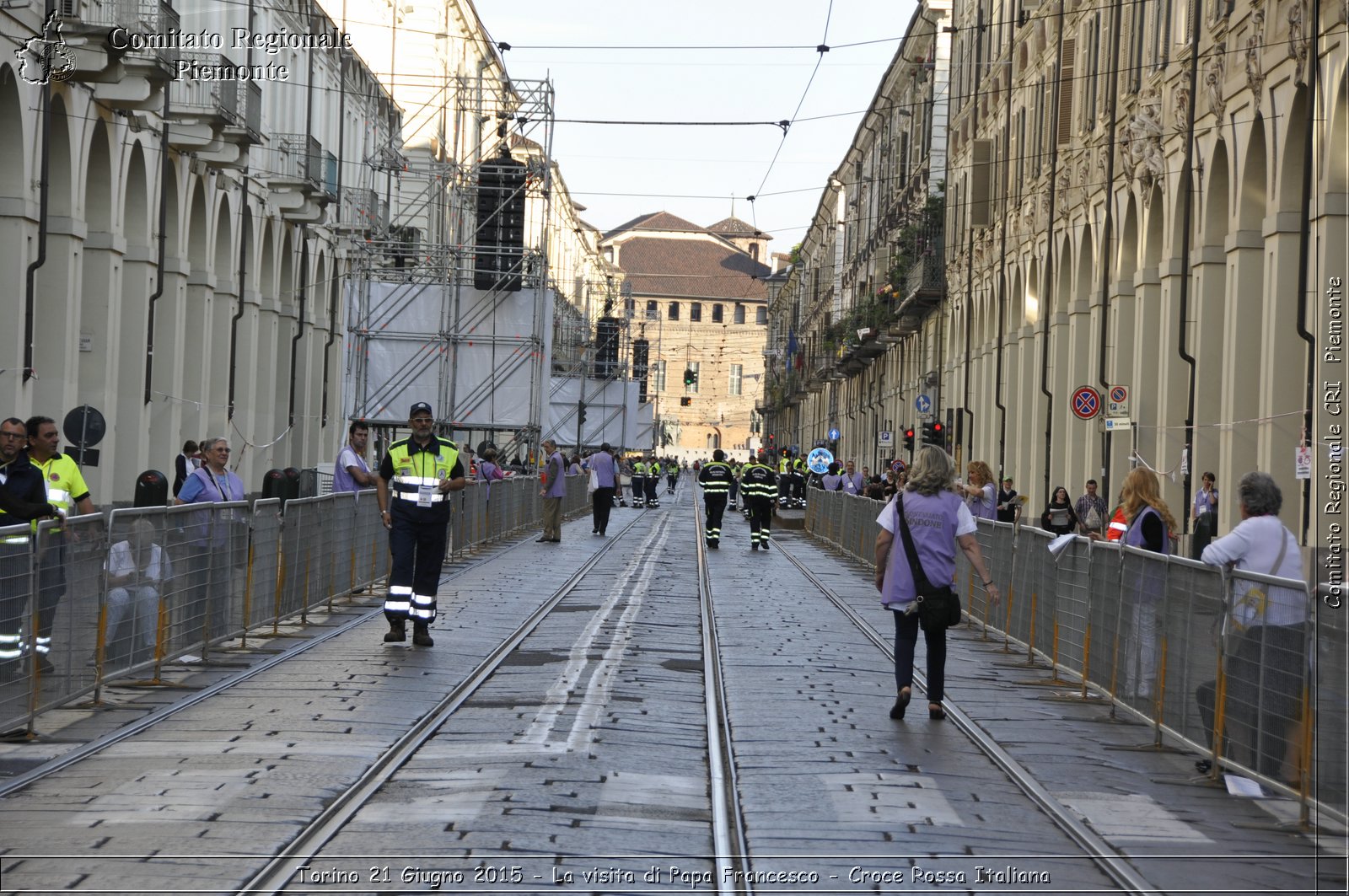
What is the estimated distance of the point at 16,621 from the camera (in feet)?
30.4

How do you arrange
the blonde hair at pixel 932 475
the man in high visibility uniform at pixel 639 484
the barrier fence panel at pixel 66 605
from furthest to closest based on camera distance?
the man in high visibility uniform at pixel 639 484, the blonde hair at pixel 932 475, the barrier fence panel at pixel 66 605

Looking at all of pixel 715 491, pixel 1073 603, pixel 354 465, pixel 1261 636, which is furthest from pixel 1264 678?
pixel 715 491

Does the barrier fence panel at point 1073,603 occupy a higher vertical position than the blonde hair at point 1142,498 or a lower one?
lower

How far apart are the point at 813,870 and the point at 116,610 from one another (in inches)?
227

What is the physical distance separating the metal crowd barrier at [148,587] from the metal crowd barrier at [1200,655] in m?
5.95

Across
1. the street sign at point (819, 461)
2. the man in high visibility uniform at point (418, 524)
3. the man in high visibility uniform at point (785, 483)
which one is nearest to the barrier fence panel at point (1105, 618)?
the man in high visibility uniform at point (418, 524)

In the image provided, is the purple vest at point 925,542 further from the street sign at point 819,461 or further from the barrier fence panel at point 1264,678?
the street sign at point 819,461

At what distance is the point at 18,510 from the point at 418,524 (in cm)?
388

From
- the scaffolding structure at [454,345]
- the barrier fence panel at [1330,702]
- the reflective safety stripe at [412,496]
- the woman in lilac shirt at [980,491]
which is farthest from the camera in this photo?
the scaffolding structure at [454,345]

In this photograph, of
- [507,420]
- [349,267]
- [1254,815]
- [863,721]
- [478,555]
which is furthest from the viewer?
[349,267]

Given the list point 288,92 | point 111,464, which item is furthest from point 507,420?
point 111,464

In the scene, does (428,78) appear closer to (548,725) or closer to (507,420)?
(507,420)

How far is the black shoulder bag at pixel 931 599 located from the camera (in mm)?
10969

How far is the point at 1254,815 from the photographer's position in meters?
8.43
